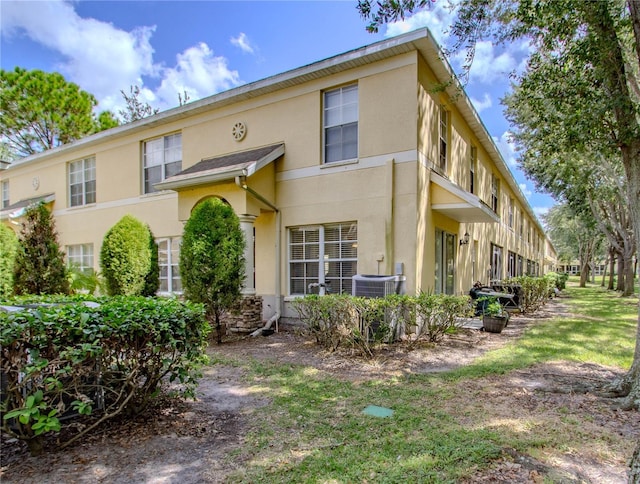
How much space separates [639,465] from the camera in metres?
2.37

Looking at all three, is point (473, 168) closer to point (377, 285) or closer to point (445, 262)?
point (445, 262)

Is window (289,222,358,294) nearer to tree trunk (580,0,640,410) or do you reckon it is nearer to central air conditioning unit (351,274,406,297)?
central air conditioning unit (351,274,406,297)

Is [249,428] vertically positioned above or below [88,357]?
below

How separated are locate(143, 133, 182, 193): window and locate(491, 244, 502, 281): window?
527 inches

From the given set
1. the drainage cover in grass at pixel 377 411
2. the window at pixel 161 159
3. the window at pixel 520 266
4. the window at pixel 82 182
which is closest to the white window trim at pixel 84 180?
the window at pixel 82 182

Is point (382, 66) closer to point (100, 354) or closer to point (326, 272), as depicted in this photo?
point (326, 272)

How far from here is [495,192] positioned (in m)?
17.7

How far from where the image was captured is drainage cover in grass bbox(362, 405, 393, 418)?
412 cm

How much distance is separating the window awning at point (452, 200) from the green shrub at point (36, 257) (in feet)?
30.6

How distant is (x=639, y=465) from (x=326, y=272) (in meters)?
7.34

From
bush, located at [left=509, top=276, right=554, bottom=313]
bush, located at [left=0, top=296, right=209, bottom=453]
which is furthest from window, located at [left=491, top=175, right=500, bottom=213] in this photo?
bush, located at [left=0, top=296, right=209, bottom=453]

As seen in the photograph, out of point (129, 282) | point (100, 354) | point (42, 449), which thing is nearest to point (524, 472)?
point (100, 354)

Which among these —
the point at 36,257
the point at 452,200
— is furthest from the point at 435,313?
the point at 36,257

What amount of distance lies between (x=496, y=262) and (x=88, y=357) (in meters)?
17.5
